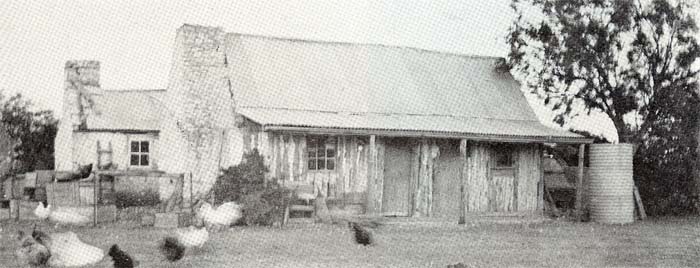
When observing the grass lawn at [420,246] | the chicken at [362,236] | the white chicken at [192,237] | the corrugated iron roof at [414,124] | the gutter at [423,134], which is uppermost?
the corrugated iron roof at [414,124]

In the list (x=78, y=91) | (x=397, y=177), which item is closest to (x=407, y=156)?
(x=397, y=177)

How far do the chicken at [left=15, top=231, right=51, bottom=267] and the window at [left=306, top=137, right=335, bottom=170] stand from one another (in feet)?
33.7

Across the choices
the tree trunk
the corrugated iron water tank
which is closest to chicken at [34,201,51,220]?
the corrugated iron water tank

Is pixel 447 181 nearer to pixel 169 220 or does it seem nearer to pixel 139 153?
pixel 169 220

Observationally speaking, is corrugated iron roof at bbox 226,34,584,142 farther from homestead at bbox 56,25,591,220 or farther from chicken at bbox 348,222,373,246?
chicken at bbox 348,222,373,246

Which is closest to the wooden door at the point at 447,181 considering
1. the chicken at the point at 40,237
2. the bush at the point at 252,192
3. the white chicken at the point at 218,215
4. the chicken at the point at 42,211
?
the bush at the point at 252,192

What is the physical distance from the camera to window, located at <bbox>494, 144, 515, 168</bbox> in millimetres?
25203

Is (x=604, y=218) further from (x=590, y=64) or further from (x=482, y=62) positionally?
(x=482, y=62)

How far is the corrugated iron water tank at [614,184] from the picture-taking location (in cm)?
2419

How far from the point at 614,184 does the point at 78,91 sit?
19.0 meters

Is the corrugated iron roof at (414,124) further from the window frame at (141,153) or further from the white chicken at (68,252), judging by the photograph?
the window frame at (141,153)

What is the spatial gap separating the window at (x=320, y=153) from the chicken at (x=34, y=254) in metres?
10.3

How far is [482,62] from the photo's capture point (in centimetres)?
2888

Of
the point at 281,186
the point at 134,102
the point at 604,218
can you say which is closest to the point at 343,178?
the point at 281,186
